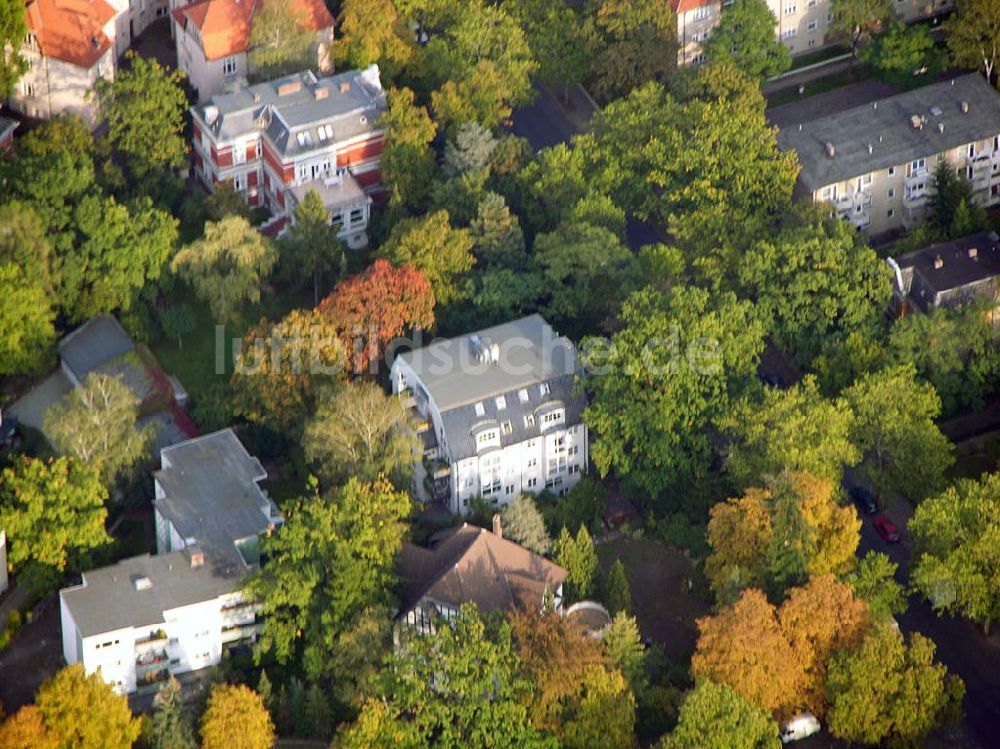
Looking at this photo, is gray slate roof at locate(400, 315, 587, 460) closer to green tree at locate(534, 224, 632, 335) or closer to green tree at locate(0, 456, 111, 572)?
green tree at locate(534, 224, 632, 335)

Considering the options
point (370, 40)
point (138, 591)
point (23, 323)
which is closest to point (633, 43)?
point (370, 40)

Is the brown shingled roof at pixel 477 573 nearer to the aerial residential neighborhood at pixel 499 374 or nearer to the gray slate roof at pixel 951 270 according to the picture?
the aerial residential neighborhood at pixel 499 374

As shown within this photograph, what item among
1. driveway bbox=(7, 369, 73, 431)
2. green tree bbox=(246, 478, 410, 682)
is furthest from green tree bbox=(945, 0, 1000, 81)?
driveway bbox=(7, 369, 73, 431)

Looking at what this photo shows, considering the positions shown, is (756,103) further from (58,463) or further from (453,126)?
(58,463)

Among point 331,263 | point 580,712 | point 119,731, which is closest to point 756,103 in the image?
point 331,263

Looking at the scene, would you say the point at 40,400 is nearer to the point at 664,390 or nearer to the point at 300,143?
the point at 300,143

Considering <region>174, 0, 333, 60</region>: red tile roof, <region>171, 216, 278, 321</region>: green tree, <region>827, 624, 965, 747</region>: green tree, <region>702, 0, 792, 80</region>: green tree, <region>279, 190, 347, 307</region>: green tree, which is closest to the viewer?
<region>827, 624, 965, 747</region>: green tree
